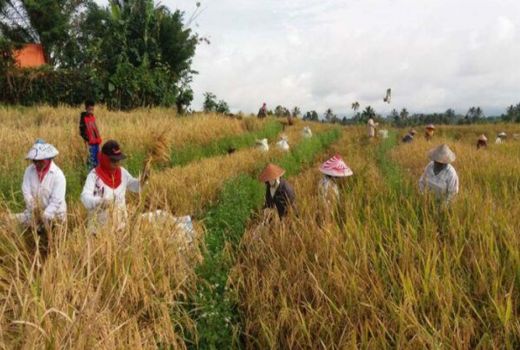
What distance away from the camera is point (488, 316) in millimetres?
2354

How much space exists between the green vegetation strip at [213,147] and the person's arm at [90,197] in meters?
6.17

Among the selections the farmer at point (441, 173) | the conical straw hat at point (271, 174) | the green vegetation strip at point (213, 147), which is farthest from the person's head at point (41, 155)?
the green vegetation strip at point (213, 147)

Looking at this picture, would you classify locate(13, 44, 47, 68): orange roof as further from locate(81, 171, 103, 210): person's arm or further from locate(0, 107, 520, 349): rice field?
locate(0, 107, 520, 349): rice field

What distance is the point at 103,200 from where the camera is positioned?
366cm

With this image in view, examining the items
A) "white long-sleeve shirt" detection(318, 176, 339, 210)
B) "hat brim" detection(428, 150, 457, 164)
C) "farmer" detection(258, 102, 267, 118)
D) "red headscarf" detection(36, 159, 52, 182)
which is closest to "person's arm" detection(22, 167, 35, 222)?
"red headscarf" detection(36, 159, 52, 182)

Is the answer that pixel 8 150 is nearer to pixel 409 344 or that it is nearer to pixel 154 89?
pixel 409 344

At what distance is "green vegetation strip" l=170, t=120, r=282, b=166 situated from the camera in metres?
10.6

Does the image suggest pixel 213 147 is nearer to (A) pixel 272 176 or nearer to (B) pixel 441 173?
(A) pixel 272 176

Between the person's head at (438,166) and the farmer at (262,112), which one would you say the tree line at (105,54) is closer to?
the farmer at (262,112)

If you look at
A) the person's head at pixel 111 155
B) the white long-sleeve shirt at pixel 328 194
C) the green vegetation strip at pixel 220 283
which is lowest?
the green vegetation strip at pixel 220 283

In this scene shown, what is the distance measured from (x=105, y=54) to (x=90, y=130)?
1298 centimetres

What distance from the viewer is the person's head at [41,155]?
3.96 m

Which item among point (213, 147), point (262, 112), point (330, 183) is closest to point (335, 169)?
point (330, 183)

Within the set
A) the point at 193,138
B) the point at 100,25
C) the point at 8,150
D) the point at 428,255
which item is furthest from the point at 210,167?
the point at 100,25
